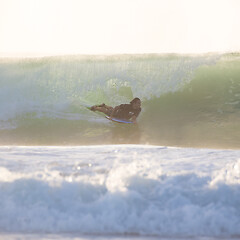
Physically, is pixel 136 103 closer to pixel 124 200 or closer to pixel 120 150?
pixel 120 150

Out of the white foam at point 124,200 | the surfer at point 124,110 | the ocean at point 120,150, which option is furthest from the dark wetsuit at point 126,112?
the white foam at point 124,200

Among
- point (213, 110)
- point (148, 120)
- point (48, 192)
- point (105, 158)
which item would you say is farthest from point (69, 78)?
point (48, 192)

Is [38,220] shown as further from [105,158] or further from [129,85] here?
[129,85]

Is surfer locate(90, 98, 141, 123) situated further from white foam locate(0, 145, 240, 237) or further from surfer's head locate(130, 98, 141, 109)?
white foam locate(0, 145, 240, 237)

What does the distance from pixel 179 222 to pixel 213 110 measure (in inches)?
180

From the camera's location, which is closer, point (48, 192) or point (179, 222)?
point (179, 222)

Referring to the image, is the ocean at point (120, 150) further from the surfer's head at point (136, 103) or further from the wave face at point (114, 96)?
the surfer's head at point (136, 103)

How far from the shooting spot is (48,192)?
3990mm

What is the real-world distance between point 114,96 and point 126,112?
2.02 ft

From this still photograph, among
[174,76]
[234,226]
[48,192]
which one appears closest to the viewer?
[234,226]

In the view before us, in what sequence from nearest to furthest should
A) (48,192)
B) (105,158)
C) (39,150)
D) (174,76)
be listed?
1. (48,192)
2. (105,158)
3. (39,150)
4. (174,76)

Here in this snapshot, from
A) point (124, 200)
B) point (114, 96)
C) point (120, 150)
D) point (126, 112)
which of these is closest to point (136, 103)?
point (126, 112)

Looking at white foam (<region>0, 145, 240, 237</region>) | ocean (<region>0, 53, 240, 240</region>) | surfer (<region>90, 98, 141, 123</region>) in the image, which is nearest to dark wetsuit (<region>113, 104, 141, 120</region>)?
surfer (<region>90, 98, 141, 123</region>)

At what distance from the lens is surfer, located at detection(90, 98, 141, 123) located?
24.9 ft
